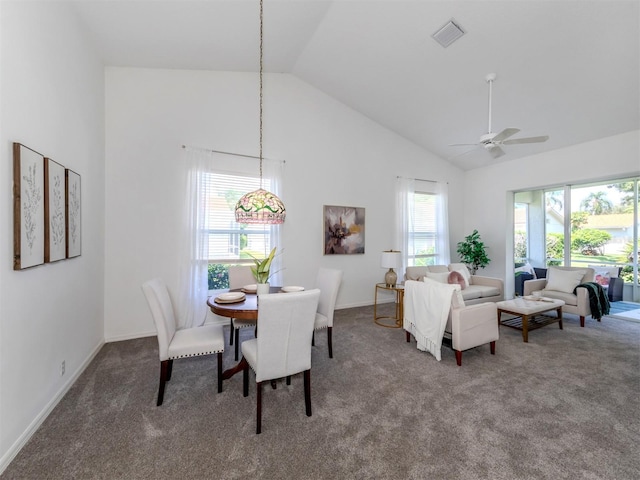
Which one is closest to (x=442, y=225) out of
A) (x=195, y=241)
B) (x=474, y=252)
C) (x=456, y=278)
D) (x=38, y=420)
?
(x=474, y=252)

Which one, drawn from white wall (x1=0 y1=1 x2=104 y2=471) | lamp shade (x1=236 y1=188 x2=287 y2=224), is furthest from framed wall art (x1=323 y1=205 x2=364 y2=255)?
white wall (x1=0 y1=1 x2=104 y2=471)

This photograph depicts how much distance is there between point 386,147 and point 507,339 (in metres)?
3.88

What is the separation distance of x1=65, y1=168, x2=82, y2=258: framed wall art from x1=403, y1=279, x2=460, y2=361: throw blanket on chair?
11.6 ft

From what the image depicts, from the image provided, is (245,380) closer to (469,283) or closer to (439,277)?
(439,277)

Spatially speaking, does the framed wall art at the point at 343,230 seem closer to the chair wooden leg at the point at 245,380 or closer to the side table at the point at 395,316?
the side table at the point at 395,316

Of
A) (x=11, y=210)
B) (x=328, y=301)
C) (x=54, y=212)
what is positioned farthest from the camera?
(x=328, y=301)

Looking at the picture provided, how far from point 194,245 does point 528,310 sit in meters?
4.56

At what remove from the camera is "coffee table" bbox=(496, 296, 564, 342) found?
3557 millimetres

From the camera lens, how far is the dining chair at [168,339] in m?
2.17

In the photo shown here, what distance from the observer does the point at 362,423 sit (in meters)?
1.99

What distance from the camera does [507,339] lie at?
3607mm

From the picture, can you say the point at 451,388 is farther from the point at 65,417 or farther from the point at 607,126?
the point at 607,126

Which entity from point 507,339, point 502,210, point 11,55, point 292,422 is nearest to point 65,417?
point 292,422

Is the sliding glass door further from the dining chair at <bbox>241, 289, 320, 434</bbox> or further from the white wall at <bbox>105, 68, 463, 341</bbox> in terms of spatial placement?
the dining chair at <bbox>241, 289, 320, 434</bbox>
